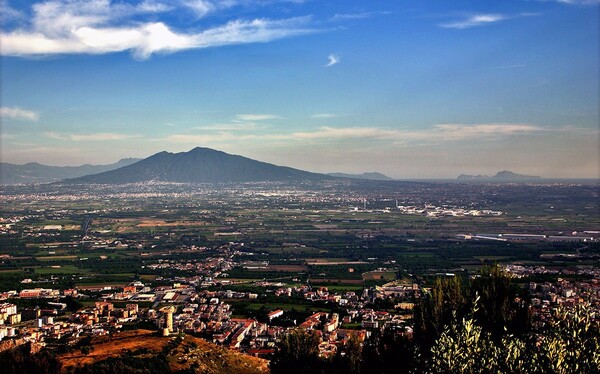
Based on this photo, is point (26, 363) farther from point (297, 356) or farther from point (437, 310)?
point (437, 310)

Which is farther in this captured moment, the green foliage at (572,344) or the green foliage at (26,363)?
the green foliage at (26,363)

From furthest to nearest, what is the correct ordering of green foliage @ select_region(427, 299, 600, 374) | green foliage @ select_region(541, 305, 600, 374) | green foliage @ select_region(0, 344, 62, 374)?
green foliage @ select_region(0, 344, 62, 374) → green foliage @ select_region(427, 299, 600, 374) → green foliage @ select_region(541, 305, 600, 374)

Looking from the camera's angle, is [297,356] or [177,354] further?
[177,354]

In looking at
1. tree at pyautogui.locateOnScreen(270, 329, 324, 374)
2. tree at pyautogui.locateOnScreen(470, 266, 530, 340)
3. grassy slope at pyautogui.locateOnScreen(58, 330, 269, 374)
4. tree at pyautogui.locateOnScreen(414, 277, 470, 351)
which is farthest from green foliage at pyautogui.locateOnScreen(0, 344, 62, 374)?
tree at pyautogui.locateOnScreen(470, 266, 530, 340)

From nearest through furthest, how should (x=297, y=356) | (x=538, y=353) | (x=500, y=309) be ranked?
1. (x=538, y=353)
2. (x=500, y=309)
3. (x=297, y=356)

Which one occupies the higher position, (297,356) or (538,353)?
(538,353)

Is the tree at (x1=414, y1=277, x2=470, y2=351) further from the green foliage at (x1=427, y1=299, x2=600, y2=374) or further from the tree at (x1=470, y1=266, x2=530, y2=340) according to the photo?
the green foliage at (x1=427, y1=299, x2=600, y2=374)

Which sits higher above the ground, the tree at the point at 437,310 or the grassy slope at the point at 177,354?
the tree at the point at 437,310

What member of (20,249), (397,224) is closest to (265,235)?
(397,224)

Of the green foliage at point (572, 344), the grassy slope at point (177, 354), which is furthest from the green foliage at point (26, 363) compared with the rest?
the green foliage at point (572, 344)

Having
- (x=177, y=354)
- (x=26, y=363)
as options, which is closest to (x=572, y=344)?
(x=177, y=354)

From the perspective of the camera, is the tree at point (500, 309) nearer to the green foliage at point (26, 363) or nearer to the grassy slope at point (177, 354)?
the grassy slope at point (177, 354)
